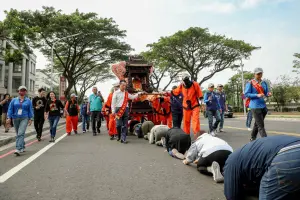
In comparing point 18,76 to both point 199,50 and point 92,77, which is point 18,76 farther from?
point 199,50

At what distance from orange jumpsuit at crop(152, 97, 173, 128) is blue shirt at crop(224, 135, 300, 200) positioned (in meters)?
7.45

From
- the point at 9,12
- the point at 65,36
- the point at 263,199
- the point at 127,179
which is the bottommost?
the point at 127,179

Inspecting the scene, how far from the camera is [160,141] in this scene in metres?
7.41

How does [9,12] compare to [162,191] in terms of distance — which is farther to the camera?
[9,12]

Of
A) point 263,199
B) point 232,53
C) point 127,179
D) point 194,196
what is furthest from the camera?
point 232,53

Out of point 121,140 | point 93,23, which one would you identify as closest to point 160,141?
point 121,140

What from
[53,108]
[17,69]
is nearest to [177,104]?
[53,108]

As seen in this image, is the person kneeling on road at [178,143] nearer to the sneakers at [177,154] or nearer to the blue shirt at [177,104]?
the sneakers at [177,154]

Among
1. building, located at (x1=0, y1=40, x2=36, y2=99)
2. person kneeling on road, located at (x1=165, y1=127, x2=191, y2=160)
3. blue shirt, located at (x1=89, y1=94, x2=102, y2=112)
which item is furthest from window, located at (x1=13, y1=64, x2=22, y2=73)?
person kneeling on road, located at (x1=165, y1=127, x2=191, y2=160)

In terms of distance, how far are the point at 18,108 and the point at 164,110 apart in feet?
16.5

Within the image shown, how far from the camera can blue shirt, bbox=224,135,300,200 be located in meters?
2.18

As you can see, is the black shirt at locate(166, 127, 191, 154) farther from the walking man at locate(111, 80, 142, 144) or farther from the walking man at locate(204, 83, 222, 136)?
the walking man at locate(204, 83, 222, 136)

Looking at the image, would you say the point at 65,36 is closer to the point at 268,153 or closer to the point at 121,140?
the point at 121,140

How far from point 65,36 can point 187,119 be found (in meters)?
21.8
